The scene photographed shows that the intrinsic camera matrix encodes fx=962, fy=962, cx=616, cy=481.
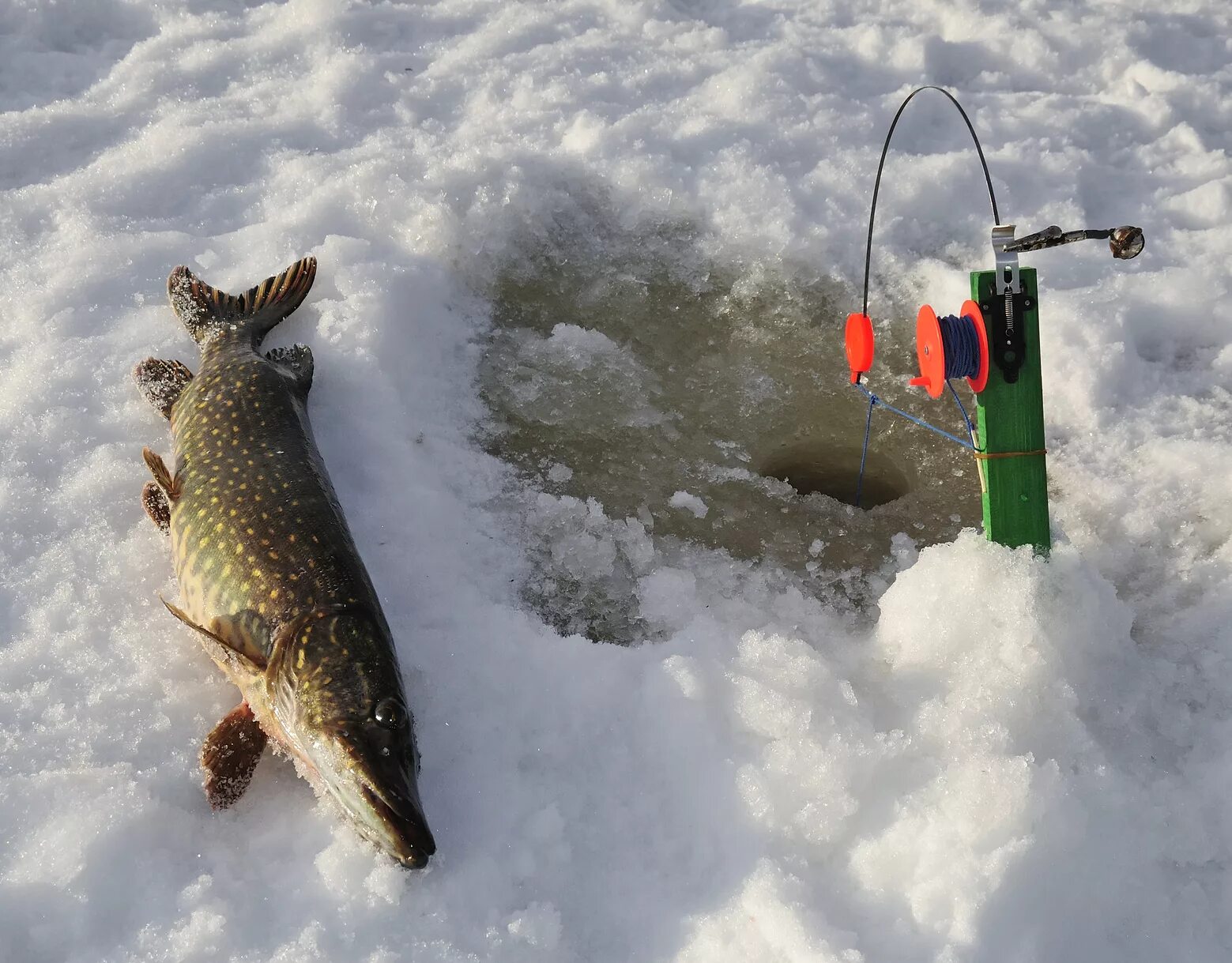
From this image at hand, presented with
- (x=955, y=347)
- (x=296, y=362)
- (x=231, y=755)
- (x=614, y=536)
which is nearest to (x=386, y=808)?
(x=231, y=755)

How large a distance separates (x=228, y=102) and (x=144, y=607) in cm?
290

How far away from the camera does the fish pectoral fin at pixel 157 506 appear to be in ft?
9.34

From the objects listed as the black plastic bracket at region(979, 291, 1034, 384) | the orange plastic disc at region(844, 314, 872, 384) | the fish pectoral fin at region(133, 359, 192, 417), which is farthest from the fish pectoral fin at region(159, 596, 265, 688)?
the black plastic bracket at region(979, 291, 1034, 384)

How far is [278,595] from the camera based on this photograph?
8.23 feet

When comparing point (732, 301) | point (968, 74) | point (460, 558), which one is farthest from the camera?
point (968, 74)

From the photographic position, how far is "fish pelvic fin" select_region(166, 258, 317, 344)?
3.44 m

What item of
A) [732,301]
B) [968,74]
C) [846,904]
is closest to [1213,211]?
[968,74]

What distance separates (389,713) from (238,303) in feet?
6.32

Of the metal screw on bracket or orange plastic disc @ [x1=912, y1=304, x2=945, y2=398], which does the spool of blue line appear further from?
the metal screw on bracket

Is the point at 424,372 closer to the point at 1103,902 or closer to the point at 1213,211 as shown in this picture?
the point at 1103,902

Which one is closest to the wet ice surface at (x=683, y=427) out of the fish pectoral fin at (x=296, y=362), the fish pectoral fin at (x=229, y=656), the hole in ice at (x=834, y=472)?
the hole in ice at (x=834, y=472)

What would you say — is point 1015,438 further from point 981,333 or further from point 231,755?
point 231,755

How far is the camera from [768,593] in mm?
2990

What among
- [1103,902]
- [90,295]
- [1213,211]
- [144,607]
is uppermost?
[90,295]
